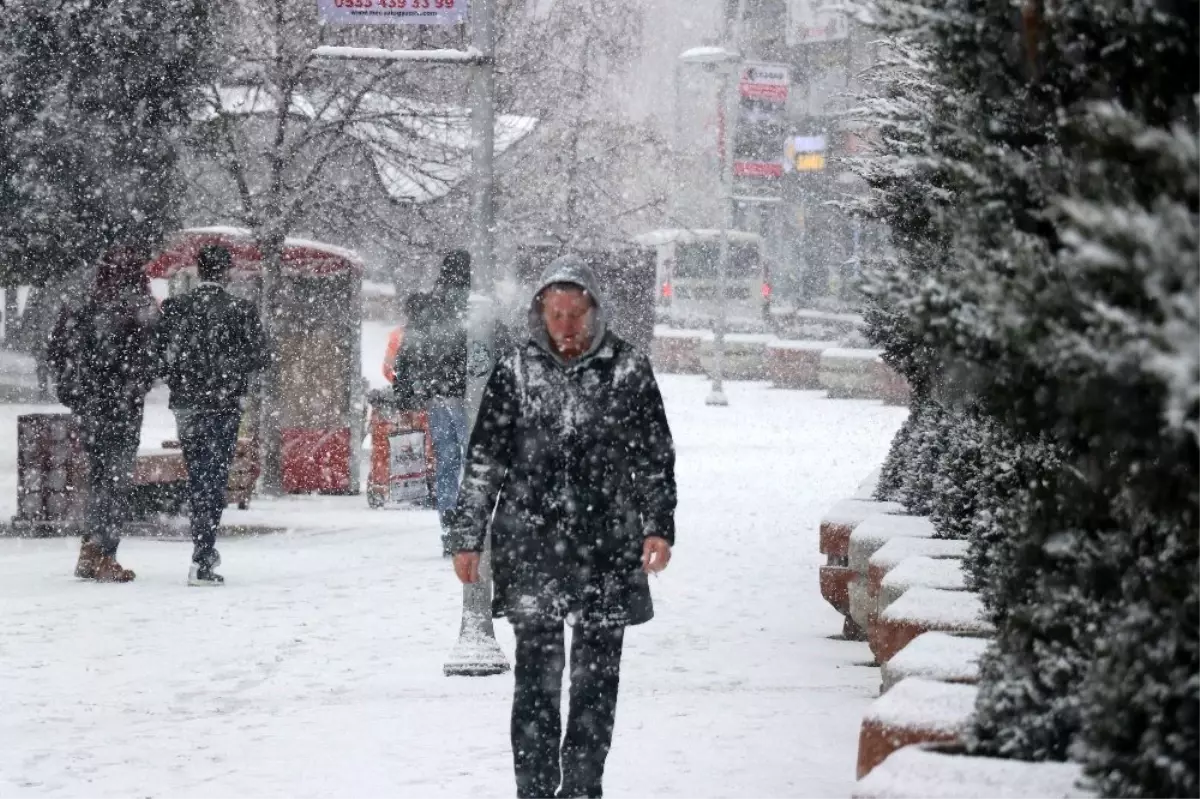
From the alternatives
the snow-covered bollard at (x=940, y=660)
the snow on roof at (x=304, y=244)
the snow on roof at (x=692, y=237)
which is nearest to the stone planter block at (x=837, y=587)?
the snow-covered bollard at (x=940, y=660)

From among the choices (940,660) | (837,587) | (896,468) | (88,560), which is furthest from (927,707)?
(88,560)

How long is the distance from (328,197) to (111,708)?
31.3 feet

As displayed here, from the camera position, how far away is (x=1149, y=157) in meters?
3.10

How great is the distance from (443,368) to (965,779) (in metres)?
8.83

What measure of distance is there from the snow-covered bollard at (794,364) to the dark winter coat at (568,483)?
27440 millimetres

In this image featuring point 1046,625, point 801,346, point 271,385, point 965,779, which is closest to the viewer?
point 965,779

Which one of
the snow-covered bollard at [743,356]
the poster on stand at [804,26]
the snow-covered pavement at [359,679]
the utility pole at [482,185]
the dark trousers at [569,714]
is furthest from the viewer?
the poster on stand at [804,26]

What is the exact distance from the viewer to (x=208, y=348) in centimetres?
1153

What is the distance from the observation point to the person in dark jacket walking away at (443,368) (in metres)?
12.4

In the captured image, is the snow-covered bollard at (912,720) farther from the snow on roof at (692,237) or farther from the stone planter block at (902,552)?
the snow on roof at (692,237)

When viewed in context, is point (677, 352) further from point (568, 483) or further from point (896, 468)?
point (568, 483)

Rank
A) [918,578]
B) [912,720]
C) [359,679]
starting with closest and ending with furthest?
[912,720] → [918,578] → [359,679]

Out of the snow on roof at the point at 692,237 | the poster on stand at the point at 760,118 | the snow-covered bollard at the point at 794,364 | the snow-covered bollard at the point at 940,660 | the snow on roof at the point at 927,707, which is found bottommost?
the snow-covered bollard at the point at 794,364

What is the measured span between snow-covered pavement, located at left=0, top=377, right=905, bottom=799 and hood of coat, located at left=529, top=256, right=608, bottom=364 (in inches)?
58.5
